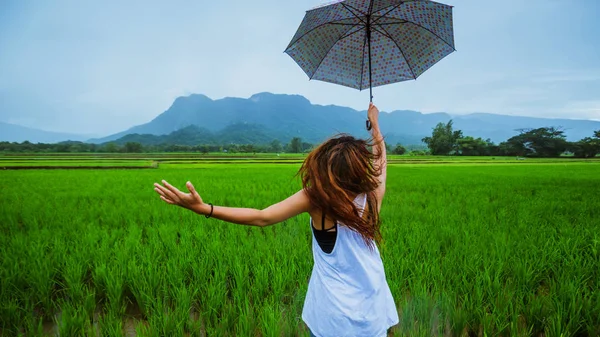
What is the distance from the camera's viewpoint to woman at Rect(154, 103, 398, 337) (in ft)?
3.85

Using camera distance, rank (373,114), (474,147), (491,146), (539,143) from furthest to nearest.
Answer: (474,147) → (491,146) → (539,143) → (373,114)

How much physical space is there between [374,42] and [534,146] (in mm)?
60122

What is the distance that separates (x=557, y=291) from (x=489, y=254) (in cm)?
81

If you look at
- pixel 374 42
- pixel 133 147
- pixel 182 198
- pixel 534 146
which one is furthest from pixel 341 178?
pixel 133 147

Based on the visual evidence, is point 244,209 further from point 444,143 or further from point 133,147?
point 133,147

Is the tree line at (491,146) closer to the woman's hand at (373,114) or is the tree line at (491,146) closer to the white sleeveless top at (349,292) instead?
the woman's hand at (373,114)

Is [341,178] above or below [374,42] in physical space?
below

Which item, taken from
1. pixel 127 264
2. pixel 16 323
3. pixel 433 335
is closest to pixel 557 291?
pixel 433 335

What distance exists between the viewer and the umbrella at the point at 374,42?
227 cm

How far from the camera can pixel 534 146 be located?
50.8m

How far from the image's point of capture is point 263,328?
2059 millimetres

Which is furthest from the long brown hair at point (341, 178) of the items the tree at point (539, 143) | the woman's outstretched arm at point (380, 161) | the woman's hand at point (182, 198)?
the tree at point (539, 143)

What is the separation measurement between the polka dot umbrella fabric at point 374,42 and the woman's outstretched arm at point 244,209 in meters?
1.40

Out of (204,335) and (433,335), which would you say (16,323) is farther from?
(433,335)
